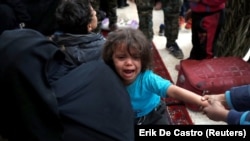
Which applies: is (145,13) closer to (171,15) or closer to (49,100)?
(171,15)

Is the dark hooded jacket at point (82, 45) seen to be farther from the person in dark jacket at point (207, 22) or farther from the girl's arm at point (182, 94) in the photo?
the person in dark jacket at point (207, 22)

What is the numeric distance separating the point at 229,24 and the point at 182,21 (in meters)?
1.41

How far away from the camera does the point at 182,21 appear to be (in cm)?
367

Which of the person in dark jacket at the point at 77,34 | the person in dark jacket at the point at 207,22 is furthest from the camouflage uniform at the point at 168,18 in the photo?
the person in dark jacket at the point at 77,34

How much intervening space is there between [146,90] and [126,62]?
0.59 feet

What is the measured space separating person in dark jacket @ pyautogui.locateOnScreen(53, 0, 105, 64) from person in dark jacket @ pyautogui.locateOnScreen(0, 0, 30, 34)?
792mm

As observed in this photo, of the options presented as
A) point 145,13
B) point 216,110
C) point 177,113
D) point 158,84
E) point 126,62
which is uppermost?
point 145,13

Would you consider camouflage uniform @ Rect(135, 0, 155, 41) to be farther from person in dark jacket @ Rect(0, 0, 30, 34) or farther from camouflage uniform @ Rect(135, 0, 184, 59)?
person in dark jacket @ Rect(0, 0, 30, 34)

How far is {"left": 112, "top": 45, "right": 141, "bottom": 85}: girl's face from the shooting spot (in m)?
1.29

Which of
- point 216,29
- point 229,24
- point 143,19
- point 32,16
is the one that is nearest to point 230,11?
point 229,24

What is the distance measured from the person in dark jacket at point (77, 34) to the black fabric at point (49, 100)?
59 centimetres

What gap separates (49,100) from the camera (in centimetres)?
83

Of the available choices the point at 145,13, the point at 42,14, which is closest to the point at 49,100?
the point at 42,14

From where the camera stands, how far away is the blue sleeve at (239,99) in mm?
1255
